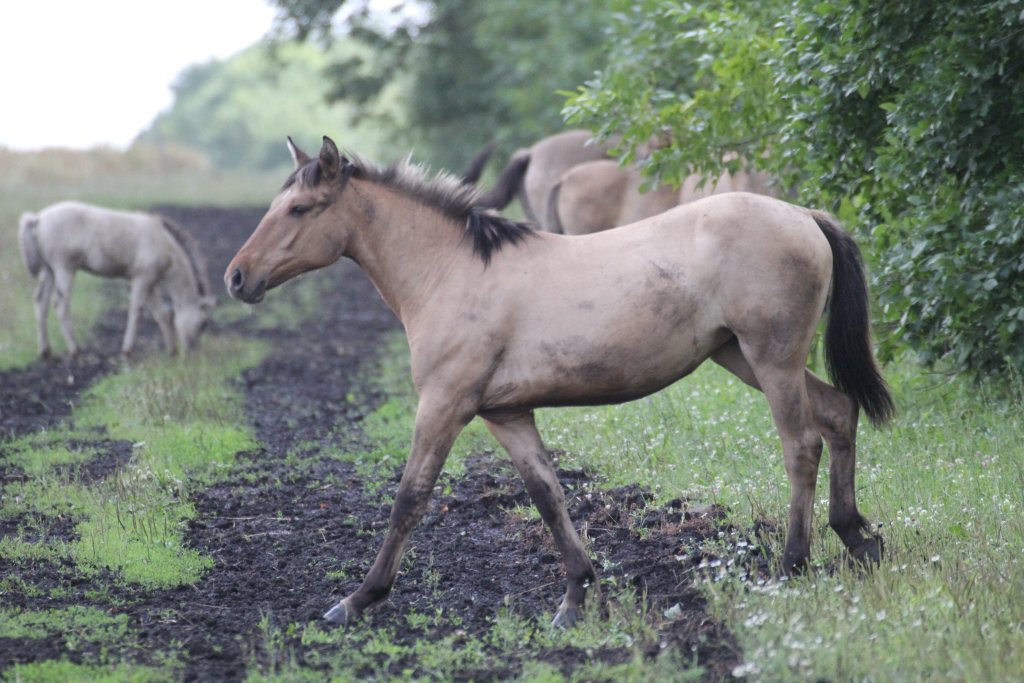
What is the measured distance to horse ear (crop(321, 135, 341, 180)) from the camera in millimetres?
5496

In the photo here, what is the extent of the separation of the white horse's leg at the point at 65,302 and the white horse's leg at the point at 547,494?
947 centimetres

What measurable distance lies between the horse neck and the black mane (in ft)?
0.12

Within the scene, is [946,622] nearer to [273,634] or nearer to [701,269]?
[701,269]

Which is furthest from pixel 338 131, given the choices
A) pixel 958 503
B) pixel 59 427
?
pixel 958 503

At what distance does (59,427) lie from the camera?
955cm

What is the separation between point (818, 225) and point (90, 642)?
3664mm

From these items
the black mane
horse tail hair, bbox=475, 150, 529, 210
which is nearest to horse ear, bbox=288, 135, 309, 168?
the black mane

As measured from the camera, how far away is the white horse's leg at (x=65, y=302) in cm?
1363

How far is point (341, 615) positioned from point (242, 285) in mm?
1596

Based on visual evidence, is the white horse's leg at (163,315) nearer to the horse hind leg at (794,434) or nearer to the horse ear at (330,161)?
the horse ear at (330,161)

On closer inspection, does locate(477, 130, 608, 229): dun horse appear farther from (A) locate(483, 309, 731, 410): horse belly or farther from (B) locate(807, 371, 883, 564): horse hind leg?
(A) locate(483, 309, 731, 410): horse belly

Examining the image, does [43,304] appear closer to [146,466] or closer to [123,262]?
[123,262]

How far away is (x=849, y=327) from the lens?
5.45 metres

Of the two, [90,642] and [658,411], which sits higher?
[90,642]
